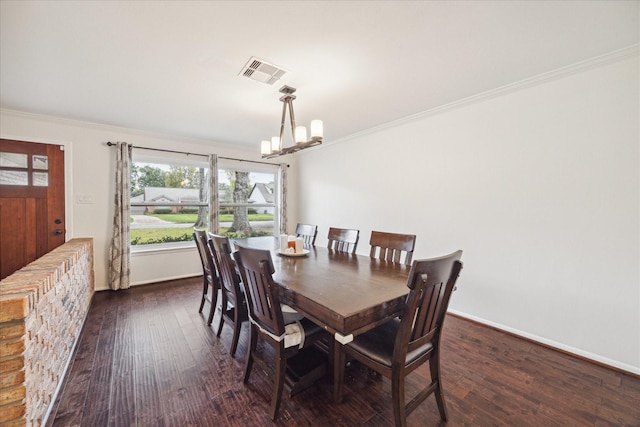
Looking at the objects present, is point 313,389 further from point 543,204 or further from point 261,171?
point 261,171

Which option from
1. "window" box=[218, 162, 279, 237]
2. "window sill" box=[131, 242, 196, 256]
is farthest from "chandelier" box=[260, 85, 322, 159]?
"window sill" box=[131, 242, 196, 256]

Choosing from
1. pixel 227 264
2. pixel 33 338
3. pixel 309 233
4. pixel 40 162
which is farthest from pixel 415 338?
pixel 40 162

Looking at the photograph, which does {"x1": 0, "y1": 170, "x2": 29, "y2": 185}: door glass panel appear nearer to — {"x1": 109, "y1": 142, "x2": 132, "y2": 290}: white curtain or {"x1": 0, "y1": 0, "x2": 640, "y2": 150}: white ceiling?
{"x1": 0, "y1": 0, "x2": 640, "y2": 150}: white ceiling

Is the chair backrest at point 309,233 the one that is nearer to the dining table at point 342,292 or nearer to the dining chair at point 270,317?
the dining table at point 342,292

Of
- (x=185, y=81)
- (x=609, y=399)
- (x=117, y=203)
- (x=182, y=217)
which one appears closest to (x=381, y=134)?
(x=185, y=81)

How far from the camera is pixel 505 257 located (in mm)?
2590

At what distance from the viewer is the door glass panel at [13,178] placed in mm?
3100

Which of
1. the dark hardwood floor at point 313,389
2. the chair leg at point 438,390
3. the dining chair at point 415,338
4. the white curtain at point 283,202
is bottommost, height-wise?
the dark hardwood floor at point 313,389

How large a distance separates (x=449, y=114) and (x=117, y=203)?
4.70 metres

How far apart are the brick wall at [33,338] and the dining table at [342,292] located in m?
1.21

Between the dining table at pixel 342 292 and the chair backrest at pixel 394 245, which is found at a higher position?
the chair backrest at pixel 394 245

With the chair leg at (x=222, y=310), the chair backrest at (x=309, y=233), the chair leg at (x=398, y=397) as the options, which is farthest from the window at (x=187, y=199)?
the chair leg at (x=398, y=397)

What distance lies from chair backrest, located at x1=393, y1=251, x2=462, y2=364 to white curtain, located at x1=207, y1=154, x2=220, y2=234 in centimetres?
396

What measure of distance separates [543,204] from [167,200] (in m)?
5.10
